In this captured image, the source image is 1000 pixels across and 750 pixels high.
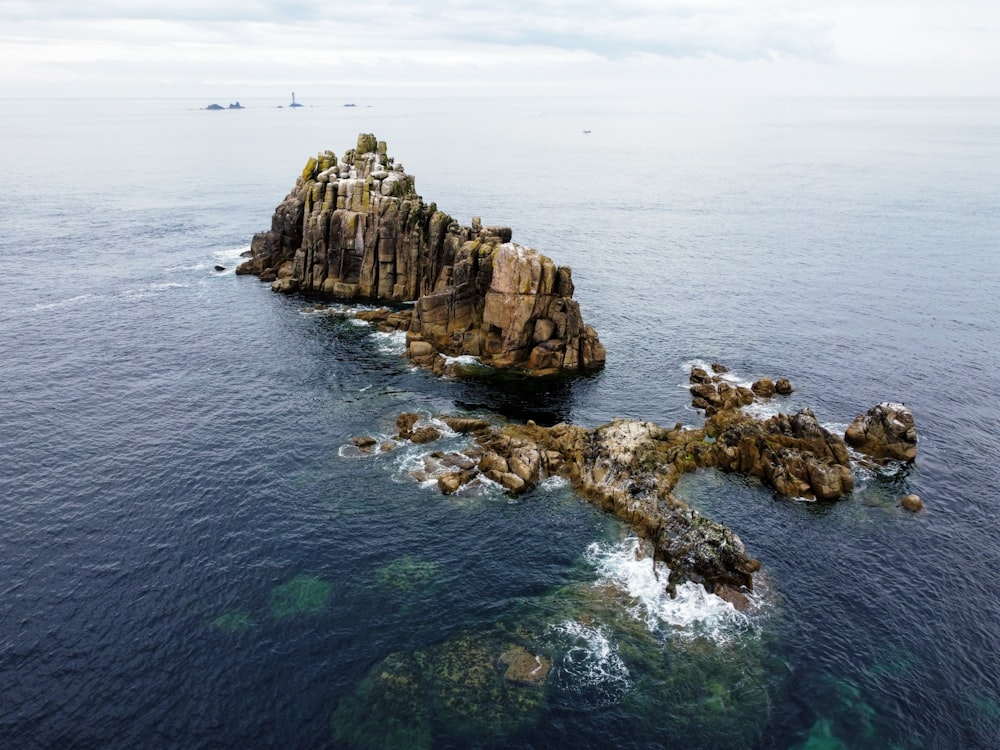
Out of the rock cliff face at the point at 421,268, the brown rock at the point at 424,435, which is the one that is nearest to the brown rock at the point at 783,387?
the rock cliff face at the point at 421,268

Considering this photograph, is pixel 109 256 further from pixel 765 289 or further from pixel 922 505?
pixel 922 505

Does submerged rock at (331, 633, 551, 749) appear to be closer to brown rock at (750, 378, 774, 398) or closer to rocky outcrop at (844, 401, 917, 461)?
rocky outcrop at (844, 401, 917, 461)

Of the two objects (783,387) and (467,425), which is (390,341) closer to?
(467,425)

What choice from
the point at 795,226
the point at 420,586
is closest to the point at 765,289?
the point at 795,226

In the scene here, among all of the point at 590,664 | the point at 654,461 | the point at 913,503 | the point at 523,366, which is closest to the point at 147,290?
the point at 523,366

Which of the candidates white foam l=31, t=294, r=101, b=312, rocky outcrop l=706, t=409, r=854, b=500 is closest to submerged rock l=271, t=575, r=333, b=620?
rocky outcrop l=706, t=409, r=854, b=500

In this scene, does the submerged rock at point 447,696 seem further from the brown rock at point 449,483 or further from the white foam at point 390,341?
the white foam at point 390,341
